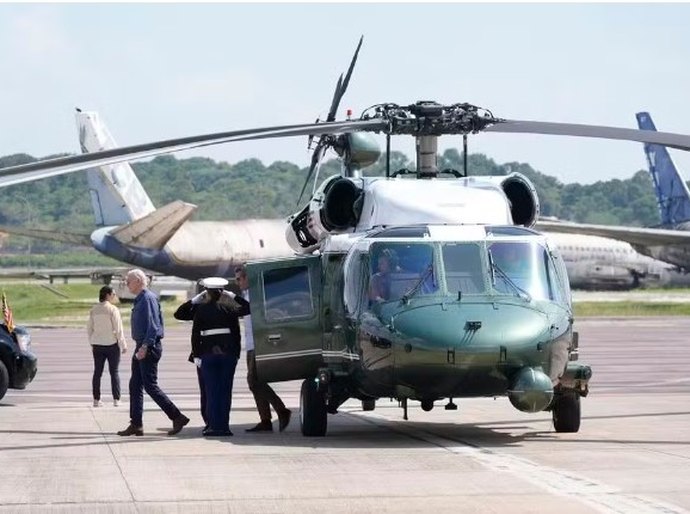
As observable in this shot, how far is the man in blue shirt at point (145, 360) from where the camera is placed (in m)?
18.2

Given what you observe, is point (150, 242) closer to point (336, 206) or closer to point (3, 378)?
point (3, 378)

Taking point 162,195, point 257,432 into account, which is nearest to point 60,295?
point 257,432

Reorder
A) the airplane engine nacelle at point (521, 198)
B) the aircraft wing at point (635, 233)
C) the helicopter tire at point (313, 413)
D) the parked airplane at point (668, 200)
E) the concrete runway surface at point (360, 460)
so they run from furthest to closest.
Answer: the parked airplane at point (668, 200), the aircraft wing at point (635, 233), the airplane engine nacelle at point (521, 198), the helicopter tire at point (313, 413), the concrete runway surface at point (360, 460)

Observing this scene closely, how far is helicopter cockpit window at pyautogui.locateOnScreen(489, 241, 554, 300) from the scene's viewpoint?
55.3ft

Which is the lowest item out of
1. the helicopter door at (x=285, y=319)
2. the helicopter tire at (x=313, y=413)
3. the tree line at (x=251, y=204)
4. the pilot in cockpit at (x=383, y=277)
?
the tree line at (x=251, y=204)

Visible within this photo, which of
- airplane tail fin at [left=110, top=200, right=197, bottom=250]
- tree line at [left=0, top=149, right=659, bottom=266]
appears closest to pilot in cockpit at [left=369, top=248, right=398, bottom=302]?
airplane tail fin at [left=110, top=200, right=197, bottom=250]

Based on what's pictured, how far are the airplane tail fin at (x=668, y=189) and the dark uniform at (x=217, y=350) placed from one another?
183 ft

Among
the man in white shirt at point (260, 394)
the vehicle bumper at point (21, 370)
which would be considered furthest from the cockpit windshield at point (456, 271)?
the vehicle bumper at point (21, 370)

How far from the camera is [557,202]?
598ft

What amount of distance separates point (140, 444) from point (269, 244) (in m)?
48.8

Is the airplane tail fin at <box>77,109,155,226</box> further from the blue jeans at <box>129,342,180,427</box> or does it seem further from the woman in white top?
the blue jeans at <box>129,342,180,427</box>

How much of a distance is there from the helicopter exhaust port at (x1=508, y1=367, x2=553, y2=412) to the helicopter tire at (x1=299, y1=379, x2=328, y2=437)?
97.1 inches

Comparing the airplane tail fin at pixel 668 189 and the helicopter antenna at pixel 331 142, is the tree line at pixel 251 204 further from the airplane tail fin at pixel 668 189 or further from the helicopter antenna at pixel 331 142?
the helicopter antenna at pixel 331 142

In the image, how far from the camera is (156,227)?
196 feet
